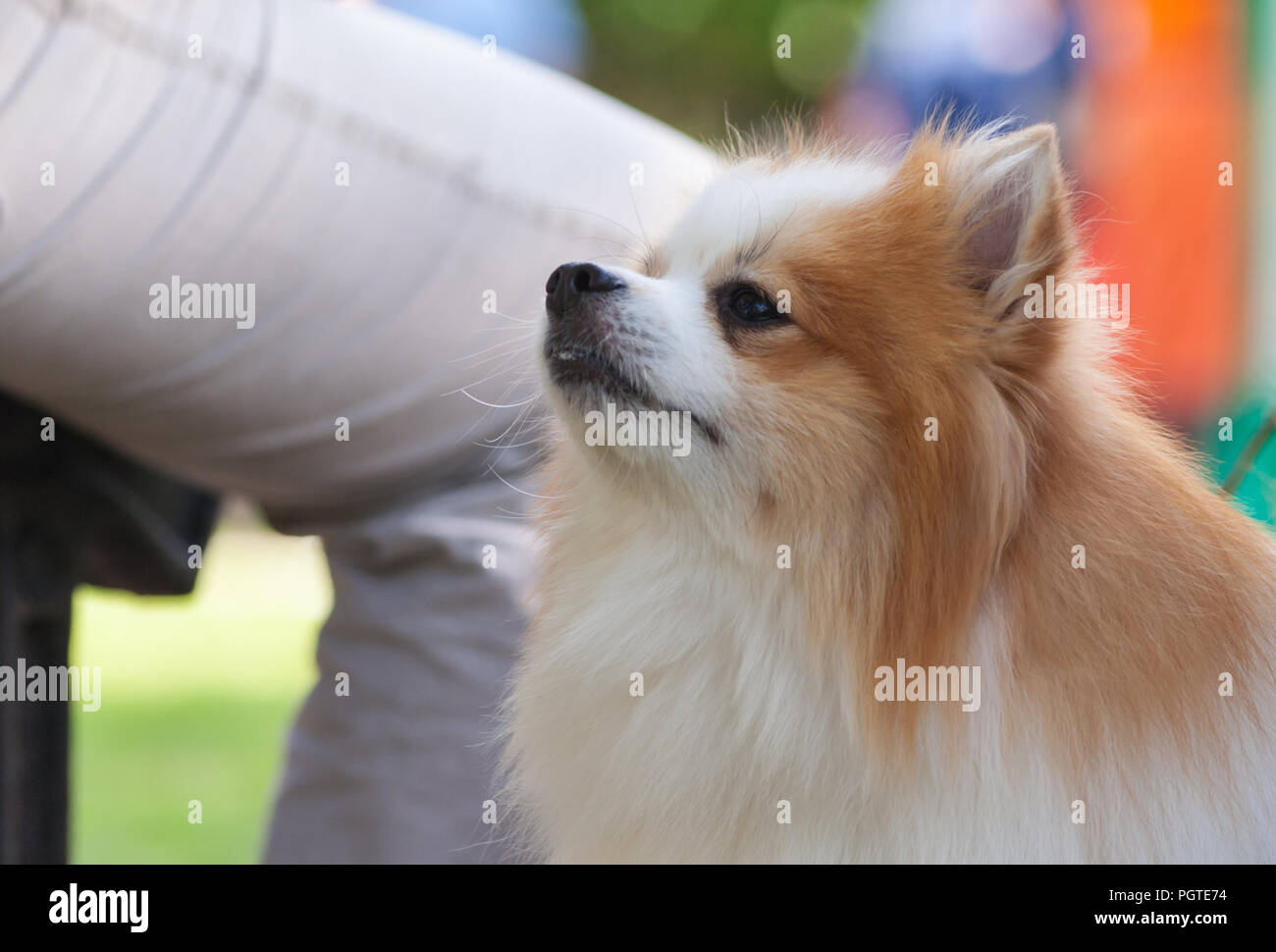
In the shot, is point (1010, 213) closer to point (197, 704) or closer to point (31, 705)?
point (31, 705)

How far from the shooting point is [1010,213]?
1545 mm

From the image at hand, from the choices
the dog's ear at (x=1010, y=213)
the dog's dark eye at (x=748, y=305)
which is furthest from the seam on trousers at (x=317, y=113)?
the dog's ear at (x=1010, y=213)

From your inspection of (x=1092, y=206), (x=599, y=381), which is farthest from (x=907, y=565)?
(x=1092, y=206)

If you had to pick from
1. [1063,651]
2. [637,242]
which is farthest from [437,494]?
[1063,651]

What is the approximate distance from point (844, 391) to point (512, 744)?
69 cm

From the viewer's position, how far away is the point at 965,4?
6.18 metres

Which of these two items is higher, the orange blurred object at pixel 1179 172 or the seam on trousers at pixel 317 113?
the orange blurred object at pixel 1179 172

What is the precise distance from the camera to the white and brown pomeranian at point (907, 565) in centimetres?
147

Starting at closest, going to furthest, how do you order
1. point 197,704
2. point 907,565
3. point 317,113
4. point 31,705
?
point 907,565
point 317,113
point 31,705
point 197,704

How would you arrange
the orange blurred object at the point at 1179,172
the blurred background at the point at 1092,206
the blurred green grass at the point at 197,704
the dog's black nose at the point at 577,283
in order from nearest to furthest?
the dog's black nose at the point at 577,283
the blurred green grass at the point at 197,704
the blurred background at the point at 1092,206
the orange blurred object at the point at 1179,172

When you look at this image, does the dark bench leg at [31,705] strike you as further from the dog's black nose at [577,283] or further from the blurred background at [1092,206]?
the blurred background at [1092,206]

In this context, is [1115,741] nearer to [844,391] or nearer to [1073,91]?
[844,391]

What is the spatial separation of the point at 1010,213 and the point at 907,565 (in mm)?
440

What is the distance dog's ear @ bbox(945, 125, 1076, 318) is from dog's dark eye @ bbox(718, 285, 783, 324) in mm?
244
